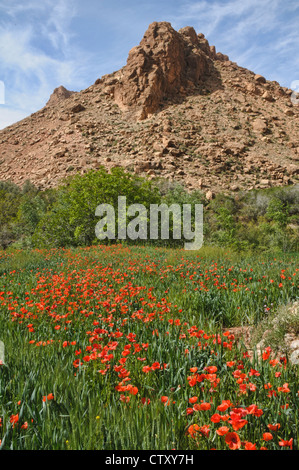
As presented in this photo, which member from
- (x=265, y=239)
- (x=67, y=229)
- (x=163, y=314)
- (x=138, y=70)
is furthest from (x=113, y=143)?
(x=163, y=314)

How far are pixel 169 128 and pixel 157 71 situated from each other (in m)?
14.9

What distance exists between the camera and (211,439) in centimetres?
132

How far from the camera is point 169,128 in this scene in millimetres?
38250

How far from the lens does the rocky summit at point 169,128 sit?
33.3 m

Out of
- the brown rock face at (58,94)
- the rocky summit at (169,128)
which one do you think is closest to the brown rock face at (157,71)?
the rocky summit at (169,128)

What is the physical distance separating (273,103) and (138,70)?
25.4 metres

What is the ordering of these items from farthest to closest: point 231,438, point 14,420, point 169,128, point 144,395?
point 169,128 < point 144,395 < point 14,420 < point 231,438

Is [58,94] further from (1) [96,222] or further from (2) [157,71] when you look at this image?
(1) [96,222]

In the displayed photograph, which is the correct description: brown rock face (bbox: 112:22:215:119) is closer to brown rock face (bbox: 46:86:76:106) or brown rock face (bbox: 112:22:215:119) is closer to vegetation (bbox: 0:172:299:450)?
vegetation (bbox: 0:172:299:450)

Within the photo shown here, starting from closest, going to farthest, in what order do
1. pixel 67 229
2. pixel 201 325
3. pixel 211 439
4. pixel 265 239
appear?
pixel 211 439
pixel 201 325
pixel 265 239
pixel 67 229

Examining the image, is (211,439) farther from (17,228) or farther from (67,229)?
(17,228)

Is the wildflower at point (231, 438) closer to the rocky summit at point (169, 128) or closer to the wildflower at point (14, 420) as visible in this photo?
the wildflower at point (14, 420)

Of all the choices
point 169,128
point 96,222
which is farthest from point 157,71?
point 96,222

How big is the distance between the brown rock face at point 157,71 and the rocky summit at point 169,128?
0.20m
